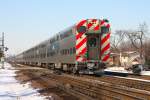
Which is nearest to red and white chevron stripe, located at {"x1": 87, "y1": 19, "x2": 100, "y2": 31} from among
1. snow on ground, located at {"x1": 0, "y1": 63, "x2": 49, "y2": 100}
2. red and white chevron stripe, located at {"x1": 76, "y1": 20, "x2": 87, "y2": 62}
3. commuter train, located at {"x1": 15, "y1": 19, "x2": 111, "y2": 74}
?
commuter train, located at {"x1": 15, "y1": 19, "x2": 111, "y2": 74}

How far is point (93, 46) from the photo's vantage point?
920 inches

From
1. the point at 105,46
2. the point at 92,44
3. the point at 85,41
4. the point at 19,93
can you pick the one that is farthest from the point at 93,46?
the point at 19,93

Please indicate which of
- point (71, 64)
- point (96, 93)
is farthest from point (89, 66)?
point (96, 93)

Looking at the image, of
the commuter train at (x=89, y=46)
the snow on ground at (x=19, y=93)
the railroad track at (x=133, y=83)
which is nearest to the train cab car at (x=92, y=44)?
the commuter train at (x=89, y=46)

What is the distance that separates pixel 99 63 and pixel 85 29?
2.64 m

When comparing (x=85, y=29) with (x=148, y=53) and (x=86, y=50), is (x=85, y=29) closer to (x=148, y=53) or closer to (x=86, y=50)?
(x=86, y=50)

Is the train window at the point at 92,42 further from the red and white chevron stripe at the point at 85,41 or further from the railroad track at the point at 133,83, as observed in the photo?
the railroad track at the point at 133,83

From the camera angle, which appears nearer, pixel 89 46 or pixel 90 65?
pixel 90 65

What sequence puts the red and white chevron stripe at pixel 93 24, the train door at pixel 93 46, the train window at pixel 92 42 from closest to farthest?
the red and white chevron stripe at pixel 93 24 < the train door at pixel 93 46 < the train window at pixel 92 42

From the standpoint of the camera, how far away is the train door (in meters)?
23.2

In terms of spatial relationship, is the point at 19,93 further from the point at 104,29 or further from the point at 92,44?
the point at 104,29

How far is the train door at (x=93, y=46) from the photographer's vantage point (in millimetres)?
23172

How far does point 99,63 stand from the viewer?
22656mm

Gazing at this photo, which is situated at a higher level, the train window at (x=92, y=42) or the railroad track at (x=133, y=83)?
the train window at (x=92, y=42)
